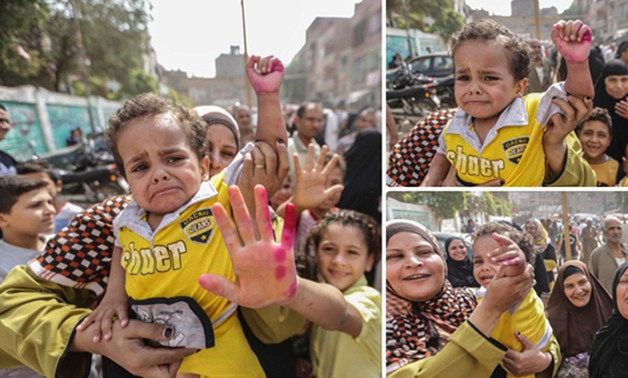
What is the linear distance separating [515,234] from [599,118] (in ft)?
1.22

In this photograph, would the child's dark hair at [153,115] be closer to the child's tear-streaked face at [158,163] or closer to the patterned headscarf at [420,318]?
the child's tear-streaked face at [158,163]

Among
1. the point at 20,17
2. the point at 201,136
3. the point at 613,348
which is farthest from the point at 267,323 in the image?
the point at 20,17

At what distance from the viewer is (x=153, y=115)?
4.62 ft

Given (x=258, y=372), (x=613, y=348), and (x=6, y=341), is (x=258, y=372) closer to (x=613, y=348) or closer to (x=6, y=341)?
(x=6, y=341)

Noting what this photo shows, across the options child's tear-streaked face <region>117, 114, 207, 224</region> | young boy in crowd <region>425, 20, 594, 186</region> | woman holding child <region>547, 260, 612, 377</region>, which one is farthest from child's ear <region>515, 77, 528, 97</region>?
child's tear-streaked face <region>117, 114, 207, 224</region>

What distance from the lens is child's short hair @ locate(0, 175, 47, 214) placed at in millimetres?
2145

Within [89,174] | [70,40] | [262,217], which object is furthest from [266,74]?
[89,174]

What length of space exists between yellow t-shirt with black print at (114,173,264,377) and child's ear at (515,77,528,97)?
31.1 inches

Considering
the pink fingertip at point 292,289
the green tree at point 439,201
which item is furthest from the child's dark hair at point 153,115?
the green tree at point 439,201

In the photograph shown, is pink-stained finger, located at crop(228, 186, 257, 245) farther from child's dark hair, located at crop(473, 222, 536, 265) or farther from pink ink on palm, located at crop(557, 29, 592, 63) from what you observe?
pink ink on palm, located at crop(557, 29, 592, 63)

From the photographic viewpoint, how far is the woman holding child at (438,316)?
1496 millimetres

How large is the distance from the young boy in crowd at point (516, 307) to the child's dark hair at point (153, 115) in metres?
0.82

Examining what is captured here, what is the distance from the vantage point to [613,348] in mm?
1505

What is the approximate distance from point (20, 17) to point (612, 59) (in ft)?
8.73
